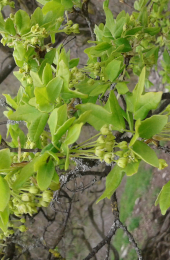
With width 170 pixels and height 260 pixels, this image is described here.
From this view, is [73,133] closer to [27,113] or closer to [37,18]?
[27,113]

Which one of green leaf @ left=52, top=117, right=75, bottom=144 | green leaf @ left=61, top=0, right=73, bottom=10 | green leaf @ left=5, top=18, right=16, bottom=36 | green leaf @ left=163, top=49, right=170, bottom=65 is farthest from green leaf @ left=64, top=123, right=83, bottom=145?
green leaf @ left=163, top=49, right=170, bottom=65

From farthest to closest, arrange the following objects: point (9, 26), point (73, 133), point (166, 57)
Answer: point (166, 57) < point (9, 26) < point (73, 133)

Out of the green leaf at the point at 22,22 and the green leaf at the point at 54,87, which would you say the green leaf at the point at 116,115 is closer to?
the green leaf at the point at 54,87

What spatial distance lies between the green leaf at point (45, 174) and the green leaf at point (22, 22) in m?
0.28

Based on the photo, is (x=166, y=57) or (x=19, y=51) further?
(x=166, y=57)

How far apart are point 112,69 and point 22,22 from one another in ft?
0.65

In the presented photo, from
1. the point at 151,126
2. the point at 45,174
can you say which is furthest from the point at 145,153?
the point at 45,174

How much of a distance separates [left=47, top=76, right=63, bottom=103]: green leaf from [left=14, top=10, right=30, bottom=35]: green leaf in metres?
0.19

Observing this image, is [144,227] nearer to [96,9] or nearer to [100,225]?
[100,225]

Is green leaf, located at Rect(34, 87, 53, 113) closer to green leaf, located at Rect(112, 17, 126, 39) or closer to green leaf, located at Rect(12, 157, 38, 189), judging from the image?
green leaf, located at Rect(12, 157, 38, 189)

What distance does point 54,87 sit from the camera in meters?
0.34

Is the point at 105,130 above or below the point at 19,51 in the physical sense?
below

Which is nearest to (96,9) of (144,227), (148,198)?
(148,198)

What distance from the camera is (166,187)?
38 centimetres
